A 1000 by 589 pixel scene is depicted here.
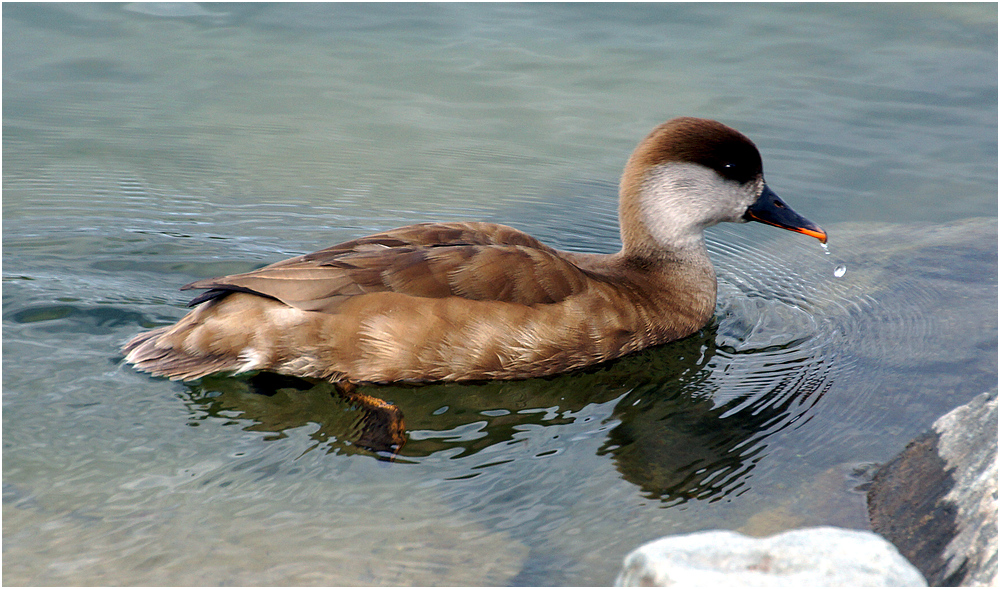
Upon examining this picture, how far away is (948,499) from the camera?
3.43m

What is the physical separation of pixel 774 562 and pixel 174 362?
295 centimetres

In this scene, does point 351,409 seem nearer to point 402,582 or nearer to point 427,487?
point 427,487

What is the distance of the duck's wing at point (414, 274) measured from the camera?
14.6ft

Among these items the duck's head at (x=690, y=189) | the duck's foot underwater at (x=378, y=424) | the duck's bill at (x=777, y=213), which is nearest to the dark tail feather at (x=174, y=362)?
the duck's foot underwater at (x=378, y=424)

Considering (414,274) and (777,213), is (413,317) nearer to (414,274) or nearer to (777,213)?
(414,274)

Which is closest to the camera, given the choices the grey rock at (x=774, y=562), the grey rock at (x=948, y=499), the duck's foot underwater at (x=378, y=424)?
the grey rock at (x=774, y=562)

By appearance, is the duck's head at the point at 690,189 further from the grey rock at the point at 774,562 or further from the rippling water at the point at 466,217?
the grey rock at the point at 774,562

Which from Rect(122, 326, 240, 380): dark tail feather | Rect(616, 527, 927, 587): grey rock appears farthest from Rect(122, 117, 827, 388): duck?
Rect(616, 527, 927, 587): grey rock

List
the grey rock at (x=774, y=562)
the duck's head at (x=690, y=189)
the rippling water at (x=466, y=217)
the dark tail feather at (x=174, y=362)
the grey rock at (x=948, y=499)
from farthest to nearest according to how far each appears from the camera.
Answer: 1. the duck's head at (x=690, y=189)
2. the dark tail feather at (x=174, y=362)
3. the rippling water at (x=466, y=217)
4. the grey rock at (x=948, y=499)
5. the grey rock at (x=774, y=562)

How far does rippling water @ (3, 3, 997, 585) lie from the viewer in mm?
3678

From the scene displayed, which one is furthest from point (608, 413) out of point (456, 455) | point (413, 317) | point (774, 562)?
point (774, 562)

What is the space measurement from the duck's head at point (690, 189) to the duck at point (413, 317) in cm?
45

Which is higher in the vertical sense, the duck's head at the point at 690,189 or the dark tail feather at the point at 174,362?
the duck's head at the point at 690,189

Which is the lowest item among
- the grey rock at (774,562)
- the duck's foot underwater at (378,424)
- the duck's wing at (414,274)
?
the duck's foot underwater at (378,424)
